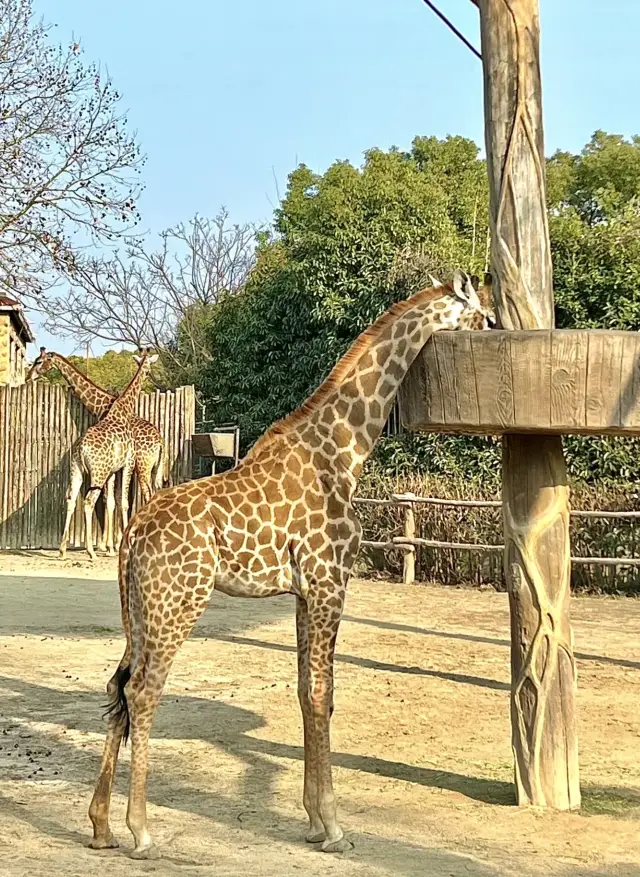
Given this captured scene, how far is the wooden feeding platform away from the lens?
4.70 m

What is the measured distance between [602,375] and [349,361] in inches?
49.7

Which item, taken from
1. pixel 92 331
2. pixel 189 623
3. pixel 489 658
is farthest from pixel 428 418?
pixel 92 331

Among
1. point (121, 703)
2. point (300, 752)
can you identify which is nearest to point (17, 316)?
point (300, 752)

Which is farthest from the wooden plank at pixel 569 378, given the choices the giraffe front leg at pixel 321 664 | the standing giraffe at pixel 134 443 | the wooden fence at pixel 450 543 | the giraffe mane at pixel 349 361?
the standing giraffe at pixel 134 443

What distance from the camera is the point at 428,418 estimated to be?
5.01m

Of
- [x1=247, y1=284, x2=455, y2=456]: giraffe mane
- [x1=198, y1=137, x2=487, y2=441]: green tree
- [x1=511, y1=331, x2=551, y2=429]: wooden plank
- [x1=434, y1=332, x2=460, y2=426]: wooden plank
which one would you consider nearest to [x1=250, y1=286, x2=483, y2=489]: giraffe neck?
[x1=247, y1=284, x2=455, y2=456]: giraffe mane

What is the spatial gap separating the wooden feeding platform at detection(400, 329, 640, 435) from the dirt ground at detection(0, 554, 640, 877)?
6.06ft

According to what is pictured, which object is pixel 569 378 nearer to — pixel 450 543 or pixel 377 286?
pixel 450 543

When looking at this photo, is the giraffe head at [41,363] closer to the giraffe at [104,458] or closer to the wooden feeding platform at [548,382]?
the giraffe at [104,458]

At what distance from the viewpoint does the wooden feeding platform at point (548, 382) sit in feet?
15.4

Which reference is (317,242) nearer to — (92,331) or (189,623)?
(92,331)

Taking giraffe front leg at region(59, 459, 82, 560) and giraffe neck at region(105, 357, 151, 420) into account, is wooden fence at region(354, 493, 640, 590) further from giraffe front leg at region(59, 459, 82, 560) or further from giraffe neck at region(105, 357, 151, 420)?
giraffe front leg at region(59, 459, 82, 560)

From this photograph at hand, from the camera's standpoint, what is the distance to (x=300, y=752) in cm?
645

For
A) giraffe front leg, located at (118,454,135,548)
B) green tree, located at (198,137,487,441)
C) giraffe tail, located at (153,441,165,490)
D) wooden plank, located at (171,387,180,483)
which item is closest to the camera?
giraffe front leg, located at (118,454,135,548)
